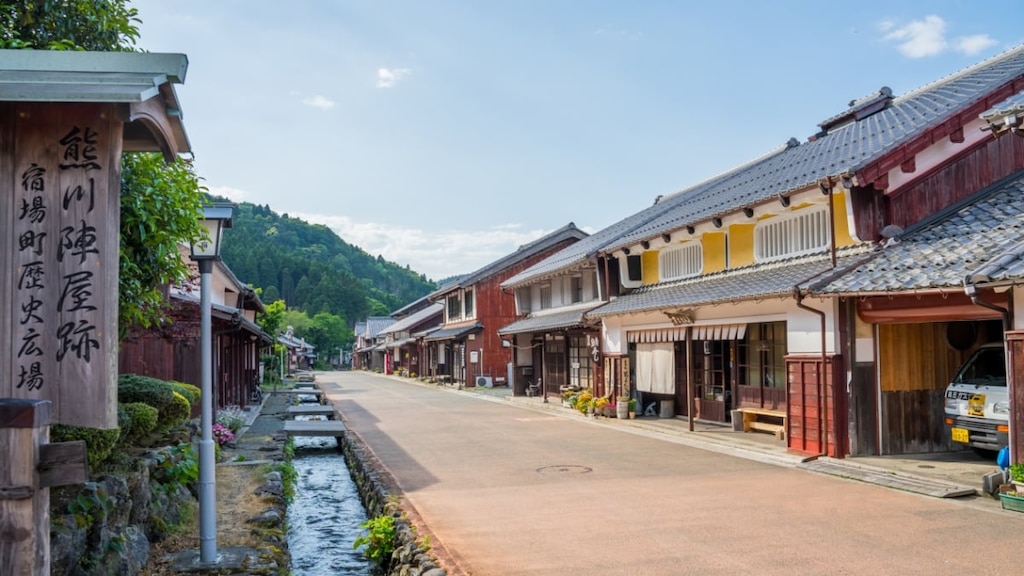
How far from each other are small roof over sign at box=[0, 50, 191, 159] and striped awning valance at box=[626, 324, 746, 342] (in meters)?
13.9

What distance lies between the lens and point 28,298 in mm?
4094

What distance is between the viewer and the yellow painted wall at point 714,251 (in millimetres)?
18266

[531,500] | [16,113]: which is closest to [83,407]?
[16,113]

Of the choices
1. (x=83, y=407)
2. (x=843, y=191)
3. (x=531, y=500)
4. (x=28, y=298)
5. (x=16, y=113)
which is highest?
(x=843, y=191)

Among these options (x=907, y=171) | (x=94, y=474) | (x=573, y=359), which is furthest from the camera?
(x=573, y=359)

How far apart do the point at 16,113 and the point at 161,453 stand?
17.8 feet

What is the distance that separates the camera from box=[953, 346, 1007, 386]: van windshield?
1199 cm

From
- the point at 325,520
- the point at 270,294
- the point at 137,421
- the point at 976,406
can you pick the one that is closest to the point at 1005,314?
the point at 976,406

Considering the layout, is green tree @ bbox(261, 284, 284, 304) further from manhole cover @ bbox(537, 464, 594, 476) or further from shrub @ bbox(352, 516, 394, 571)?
shrub @ bbox(352, 516, 394, 571)

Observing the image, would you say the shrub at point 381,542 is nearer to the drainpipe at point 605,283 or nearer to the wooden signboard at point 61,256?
the wooden signboard at point 61,256

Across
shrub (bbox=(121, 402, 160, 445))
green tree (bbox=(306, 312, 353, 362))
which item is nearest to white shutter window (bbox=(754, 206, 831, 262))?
shrub (bbox=(121, 402, 160, 445))

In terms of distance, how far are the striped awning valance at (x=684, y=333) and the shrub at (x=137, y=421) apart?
1205 cm

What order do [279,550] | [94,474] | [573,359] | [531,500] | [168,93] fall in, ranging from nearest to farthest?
[168,93], [94,474], [279,550], [531,500], [573,359]

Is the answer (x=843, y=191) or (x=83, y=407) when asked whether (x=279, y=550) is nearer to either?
(x=83, y=407)
